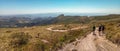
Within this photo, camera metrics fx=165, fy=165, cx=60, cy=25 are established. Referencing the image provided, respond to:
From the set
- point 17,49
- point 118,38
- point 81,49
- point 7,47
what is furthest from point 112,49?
point 7,47

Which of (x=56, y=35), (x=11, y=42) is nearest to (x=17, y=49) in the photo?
(x=11, y=42)

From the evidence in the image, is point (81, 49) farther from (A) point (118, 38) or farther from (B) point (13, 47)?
(B) point (13, 47)

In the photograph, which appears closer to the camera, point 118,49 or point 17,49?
point 118,49

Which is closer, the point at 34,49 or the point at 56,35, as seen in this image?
the point at 34,49

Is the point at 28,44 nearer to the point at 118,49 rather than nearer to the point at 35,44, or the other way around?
the point at 35,44

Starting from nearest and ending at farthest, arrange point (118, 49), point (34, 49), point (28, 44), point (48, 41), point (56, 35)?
point (118, 49), point (34, 49), point (28, 44), point (48, 41), point (56, 35)

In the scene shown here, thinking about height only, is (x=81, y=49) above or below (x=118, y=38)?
below

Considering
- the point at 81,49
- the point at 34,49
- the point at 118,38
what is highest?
the point at 118,38

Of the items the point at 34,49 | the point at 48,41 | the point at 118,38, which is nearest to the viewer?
the point at 118,38

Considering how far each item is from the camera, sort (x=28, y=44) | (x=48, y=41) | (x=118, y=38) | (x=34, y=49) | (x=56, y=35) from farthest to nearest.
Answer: (x=56, y=35) < (x=48, y=41) < (x=28, y=44) < (x=34, y=49) < (x=118, y=38)
